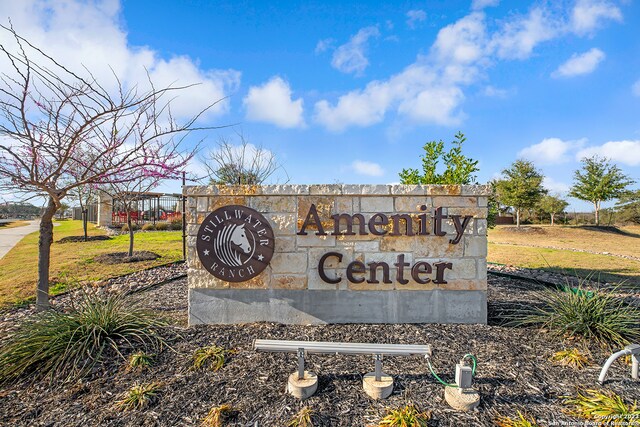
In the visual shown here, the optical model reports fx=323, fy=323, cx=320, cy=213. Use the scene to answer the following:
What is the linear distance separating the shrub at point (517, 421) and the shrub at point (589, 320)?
159 centimetres

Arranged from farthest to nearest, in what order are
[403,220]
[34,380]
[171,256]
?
[171,256], [403,220], [34,380]

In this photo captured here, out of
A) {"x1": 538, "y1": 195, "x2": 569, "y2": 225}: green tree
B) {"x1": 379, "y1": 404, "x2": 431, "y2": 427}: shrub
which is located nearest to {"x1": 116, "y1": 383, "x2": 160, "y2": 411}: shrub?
{"x1": 379, "y1": 404, "x2": 431, "y2": 427}: shrub

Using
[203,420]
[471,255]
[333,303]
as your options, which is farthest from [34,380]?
[471,255]

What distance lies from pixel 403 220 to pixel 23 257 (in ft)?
37.6

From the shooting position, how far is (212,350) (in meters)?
3.14

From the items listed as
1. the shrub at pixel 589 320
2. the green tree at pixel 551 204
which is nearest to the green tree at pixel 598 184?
the green tree at pixel 551 204

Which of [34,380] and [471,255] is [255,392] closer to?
[34,380]

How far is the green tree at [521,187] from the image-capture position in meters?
19.8

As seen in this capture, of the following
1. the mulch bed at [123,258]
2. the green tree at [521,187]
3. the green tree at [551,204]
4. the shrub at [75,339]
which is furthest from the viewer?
the green tree at [551,204]

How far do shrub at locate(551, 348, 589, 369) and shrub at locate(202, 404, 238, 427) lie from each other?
2979 mm

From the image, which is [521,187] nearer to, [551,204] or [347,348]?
[551,204]

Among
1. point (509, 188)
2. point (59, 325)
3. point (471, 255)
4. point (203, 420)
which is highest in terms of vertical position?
point (509, 188)

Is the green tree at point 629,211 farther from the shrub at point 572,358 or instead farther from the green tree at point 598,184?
the shrub at point 572,358

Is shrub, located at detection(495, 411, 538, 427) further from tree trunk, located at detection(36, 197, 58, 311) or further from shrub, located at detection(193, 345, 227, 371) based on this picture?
tree trunk, located at detection(36, 197, 58, 311)
